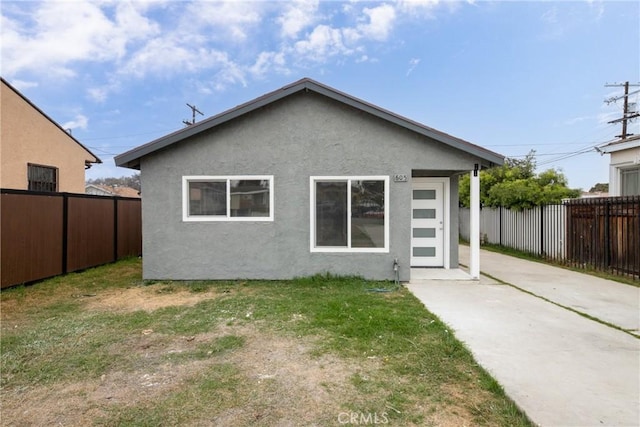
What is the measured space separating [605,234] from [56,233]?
14.4m

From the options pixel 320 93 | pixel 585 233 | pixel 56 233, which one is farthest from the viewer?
pixel 585 233

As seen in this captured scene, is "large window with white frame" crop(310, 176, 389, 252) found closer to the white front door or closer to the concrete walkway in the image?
the concrete walkway

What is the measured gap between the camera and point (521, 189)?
12969mm

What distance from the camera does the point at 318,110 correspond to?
7871 millimetres

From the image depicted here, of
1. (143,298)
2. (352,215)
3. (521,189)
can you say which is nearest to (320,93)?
(352,215)

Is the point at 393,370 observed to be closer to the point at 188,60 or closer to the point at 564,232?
the point at 564,232

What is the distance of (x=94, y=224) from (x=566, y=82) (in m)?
20.2

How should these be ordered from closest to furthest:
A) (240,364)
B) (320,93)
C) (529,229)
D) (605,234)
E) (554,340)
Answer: (240,364) → (554,340) → (320,93) → (605,234) → (529,229)

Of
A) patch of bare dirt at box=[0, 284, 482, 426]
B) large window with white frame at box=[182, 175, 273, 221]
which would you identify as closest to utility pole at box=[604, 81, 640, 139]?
large window with white frame at box=[182, 175, 273, 221]

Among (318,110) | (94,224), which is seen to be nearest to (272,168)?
(318,110)

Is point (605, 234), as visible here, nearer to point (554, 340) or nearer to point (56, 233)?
point (554, 340)

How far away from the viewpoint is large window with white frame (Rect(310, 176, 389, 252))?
25.7 ft

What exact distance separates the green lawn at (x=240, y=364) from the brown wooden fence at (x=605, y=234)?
20.7ft

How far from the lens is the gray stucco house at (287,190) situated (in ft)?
25.6
